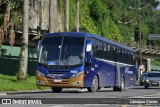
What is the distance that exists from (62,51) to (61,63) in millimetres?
644

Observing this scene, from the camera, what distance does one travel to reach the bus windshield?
24812mm

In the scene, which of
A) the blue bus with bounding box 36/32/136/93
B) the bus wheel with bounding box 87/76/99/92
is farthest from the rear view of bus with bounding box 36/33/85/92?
the bus wheel with bounding box 87/76/99/92

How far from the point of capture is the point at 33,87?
33156 mm

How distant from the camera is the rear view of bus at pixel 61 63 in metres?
24.7

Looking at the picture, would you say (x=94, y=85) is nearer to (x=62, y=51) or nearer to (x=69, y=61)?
(x=69, y=61)

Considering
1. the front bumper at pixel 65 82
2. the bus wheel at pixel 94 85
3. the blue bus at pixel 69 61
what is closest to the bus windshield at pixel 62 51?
the blue bus at pixel 69 61

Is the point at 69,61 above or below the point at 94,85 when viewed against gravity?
above

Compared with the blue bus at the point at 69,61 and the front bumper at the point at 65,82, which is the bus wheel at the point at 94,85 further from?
the front bumper at the point at 65,82

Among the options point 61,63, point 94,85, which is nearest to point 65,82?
point 61,63

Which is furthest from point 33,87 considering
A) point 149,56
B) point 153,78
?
point 149,56

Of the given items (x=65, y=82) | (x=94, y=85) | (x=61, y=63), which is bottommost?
(x=94, y=85)

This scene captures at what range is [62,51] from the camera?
81.5 ft

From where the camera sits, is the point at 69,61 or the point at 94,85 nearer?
the point at 69,61

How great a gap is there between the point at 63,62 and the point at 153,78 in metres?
20.6
